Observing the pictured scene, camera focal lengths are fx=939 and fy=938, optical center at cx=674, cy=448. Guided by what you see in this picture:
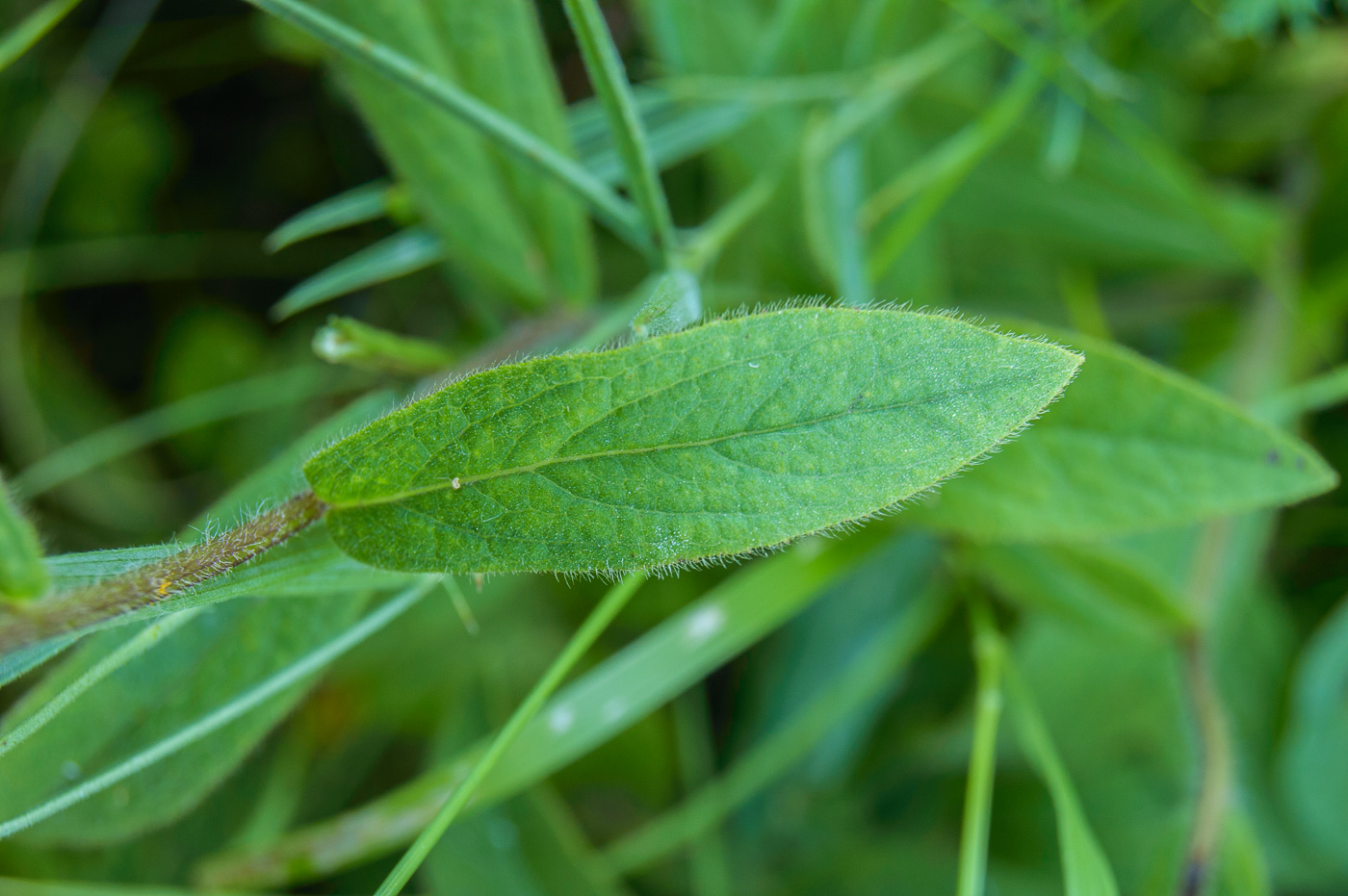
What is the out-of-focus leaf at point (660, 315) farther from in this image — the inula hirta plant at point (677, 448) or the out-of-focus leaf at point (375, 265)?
the out-of-focus leaf at point (375, 265)

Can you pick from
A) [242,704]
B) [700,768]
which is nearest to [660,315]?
[242,704]

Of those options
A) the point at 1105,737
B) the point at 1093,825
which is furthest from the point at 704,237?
the point at 1093,825

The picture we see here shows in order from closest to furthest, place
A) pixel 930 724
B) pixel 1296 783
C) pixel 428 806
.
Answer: pixel 428 806, pixel 1296 783, pixel 930 724

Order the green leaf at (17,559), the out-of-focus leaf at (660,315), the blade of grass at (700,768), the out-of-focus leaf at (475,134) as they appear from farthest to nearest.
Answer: the blade of grass at (700,768), the out-of-focus leaf at (475,134), the out-of-focus leaf at (660,315), the green leaf at (17,559)

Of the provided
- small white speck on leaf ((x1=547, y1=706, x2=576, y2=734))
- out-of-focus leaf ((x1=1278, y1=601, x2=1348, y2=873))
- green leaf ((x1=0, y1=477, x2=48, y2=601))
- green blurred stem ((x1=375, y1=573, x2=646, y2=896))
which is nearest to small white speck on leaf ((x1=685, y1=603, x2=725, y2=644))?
small white speck on leaf ((x1=547, y1=706, x2=576, y2=734))

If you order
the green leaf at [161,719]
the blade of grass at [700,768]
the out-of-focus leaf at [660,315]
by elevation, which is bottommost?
the blade of grass at [700,768]

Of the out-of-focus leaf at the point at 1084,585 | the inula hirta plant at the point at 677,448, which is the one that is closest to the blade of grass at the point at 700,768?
the inula hirta plant at the point at 677,448

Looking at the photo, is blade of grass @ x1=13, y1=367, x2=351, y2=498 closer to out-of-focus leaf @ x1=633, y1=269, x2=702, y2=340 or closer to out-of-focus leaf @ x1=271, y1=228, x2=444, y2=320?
out-of-focus leaf @ x1=271, y1=228, x2=444, y2=320

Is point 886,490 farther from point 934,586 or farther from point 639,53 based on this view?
point 639,53
